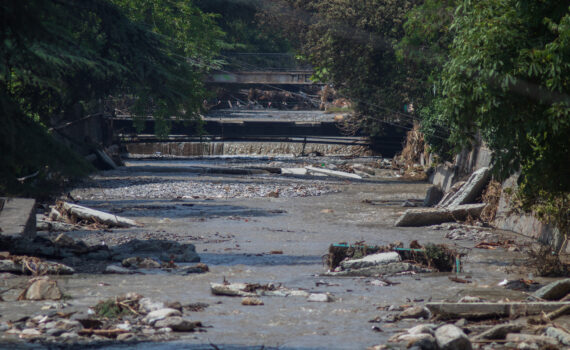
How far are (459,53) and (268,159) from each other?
3010 cm

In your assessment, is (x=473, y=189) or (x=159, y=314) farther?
(x=473, y=189)

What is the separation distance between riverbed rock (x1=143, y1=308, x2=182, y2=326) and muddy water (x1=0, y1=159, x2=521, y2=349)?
0.35 m

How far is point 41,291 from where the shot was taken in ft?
30.5

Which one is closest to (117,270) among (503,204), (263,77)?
(503,204)

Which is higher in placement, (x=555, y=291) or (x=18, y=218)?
(x=555, y=291)

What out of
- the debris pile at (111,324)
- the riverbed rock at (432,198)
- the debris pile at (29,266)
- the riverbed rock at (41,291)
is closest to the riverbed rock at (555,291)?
the debris pile at (111,324)

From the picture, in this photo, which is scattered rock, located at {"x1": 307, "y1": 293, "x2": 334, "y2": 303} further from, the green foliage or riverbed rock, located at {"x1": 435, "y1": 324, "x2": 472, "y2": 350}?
the green foliage

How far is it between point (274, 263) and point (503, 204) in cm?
721

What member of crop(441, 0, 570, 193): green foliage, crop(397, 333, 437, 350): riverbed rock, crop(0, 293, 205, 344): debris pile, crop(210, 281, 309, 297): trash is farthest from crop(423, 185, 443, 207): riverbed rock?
crop(397, 333, 437, 350): riverbed rock

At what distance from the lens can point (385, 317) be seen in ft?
28.1

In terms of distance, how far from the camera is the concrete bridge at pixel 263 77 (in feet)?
191

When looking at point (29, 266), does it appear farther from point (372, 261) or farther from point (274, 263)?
point (372, 261)

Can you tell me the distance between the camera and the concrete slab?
1262 cm

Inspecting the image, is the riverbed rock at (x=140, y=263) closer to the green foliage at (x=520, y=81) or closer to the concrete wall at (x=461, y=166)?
the green foliage at (x=520, y=81)
